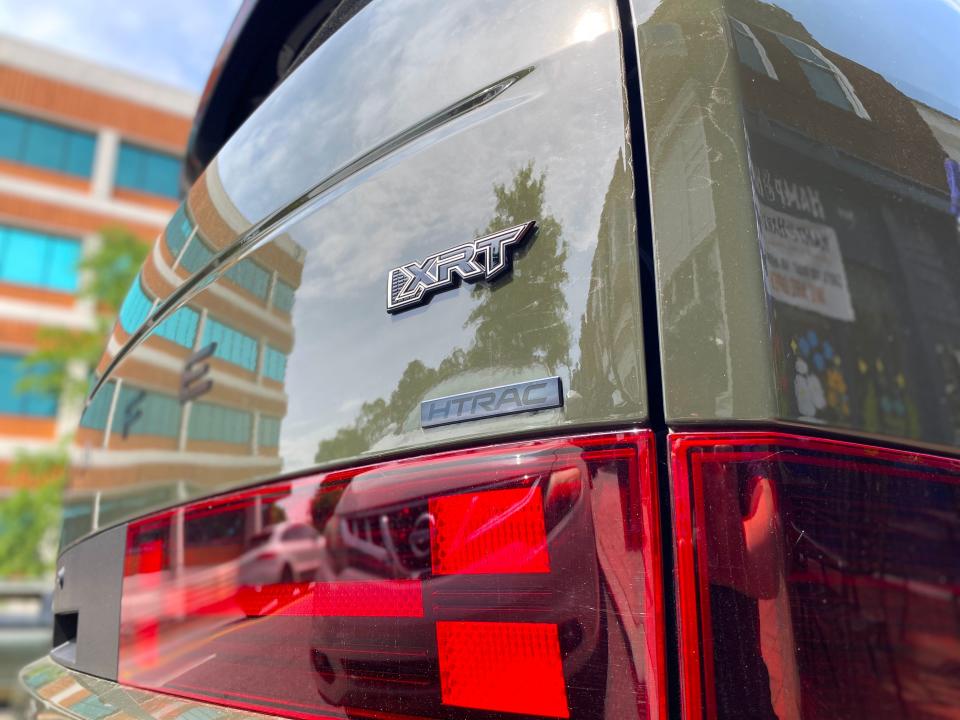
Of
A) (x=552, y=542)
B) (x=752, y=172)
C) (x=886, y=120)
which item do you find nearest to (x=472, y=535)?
(x=552, y=542)

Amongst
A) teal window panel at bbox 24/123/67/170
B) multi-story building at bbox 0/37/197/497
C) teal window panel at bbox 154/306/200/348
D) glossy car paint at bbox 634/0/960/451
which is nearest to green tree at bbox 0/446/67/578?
multi-story building at bbox 0/37/197/497

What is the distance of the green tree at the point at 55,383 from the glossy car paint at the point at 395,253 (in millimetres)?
15317

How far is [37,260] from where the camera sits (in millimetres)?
21359

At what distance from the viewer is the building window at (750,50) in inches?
29.8

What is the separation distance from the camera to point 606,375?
28.0 inches

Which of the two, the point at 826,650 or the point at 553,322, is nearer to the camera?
the point at 826,650

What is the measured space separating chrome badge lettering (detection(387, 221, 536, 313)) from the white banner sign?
236 millimetres

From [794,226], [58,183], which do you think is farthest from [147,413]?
[58,183]

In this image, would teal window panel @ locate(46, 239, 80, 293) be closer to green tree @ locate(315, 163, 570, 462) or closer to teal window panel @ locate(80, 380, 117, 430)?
teal window panel @ locate(80, 380, 117, 430)

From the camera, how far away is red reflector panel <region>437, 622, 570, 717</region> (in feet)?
2.33

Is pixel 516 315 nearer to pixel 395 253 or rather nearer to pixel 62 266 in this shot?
pixel 395 253

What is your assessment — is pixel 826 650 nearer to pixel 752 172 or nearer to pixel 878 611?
pixel 878 611

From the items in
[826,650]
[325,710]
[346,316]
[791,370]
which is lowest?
[325,710]

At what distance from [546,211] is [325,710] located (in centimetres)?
61
